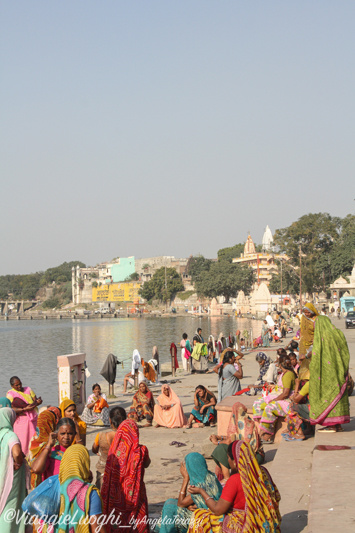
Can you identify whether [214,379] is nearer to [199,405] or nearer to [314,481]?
[199,405]

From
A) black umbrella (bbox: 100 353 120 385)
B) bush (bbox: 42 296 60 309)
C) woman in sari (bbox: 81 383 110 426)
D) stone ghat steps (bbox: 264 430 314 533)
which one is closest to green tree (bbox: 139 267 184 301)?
bush (bbox: 42 296 60 309)

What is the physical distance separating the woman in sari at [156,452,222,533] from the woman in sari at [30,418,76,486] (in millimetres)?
777

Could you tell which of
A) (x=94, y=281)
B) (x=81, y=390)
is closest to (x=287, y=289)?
(x=81, y=390)

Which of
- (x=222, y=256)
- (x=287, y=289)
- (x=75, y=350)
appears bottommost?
(x=75, y=350)

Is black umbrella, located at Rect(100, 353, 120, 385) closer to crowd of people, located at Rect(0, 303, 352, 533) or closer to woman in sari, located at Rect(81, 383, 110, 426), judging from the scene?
woman in sari, located at Rect(81, 383, 110, 426)

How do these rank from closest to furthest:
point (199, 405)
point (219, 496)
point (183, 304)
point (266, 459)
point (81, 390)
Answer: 1. point (219, 496)
2. point (266, 459)
3. point (199, 405)
4. point (81, 390)
5. point (183, 304)

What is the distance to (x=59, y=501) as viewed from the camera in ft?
11.8

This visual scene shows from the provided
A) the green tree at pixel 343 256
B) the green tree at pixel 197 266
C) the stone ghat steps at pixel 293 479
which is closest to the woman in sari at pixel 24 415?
the stone ghat steps at pixel 293 479

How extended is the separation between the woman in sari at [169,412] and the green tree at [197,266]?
8858 cm

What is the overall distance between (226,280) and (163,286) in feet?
71.0

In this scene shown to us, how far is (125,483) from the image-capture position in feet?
14.2

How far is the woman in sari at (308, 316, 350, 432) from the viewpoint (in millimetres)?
6031

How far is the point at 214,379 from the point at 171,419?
6.49m

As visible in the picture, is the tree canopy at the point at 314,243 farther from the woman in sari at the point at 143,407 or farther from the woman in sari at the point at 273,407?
the woman in sari at the point at 273,407
